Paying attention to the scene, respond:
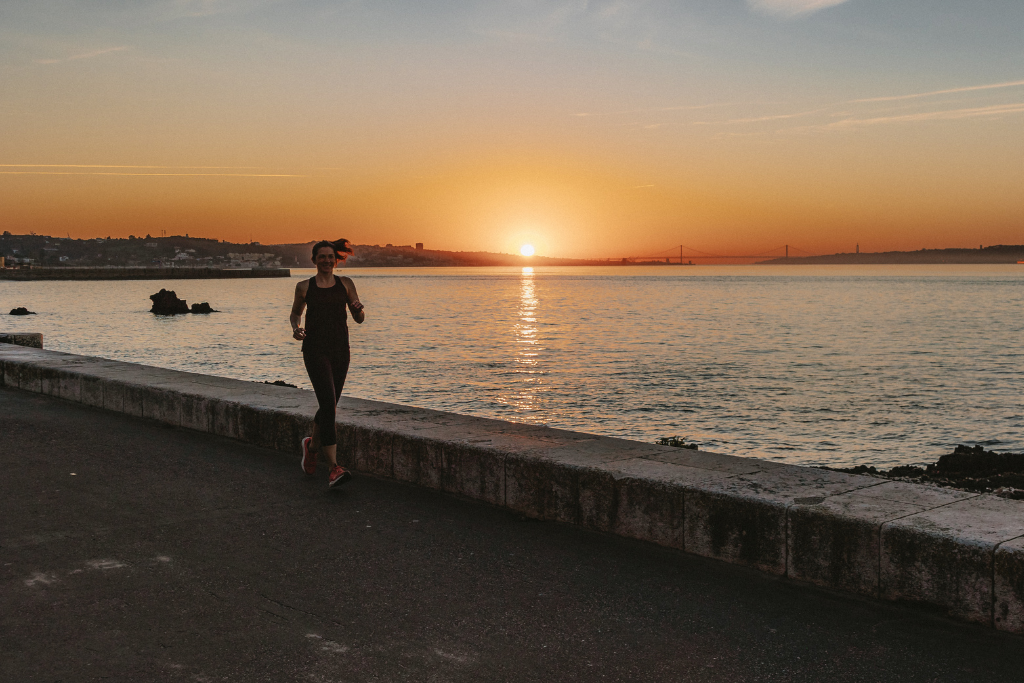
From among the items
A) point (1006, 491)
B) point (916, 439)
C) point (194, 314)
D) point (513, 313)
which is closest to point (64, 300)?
point (194, 314)

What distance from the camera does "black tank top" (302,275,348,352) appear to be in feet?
22.5

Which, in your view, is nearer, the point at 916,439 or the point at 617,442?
the point at 617,442

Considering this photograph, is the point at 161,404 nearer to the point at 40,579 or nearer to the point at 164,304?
the point at 40,579

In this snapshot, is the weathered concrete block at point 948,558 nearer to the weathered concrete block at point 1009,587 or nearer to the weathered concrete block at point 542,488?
the weathered concrete block at point 1009,587

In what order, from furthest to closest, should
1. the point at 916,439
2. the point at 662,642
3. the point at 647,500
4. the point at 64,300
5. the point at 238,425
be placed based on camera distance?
the point at 64,300
the point at 916,439
the point at 238,425
the point at 647,500
the point at 662,642

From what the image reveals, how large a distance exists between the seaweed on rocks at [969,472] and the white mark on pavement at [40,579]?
988 centimetres

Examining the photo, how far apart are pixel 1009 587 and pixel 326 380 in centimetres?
471

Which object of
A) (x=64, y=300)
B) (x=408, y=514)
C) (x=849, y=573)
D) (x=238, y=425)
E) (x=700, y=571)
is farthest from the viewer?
(x=64, y=300)

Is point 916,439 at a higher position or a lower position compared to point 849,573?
lower

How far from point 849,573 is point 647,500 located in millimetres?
1248

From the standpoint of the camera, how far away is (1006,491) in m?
10.3

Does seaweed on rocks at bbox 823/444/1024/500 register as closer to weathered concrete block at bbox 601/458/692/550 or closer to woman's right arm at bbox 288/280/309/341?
weathered concrete block at bbox 601/458/692/550

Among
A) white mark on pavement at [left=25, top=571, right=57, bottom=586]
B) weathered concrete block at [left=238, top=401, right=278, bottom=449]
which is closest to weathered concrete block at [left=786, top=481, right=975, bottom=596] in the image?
white mark on pavement at [left=25, top=571, right=57, bottom=586]

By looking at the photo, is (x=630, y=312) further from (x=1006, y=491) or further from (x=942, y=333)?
(x=1006, y=491)
